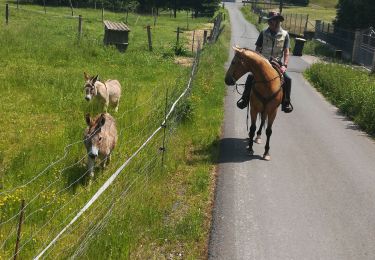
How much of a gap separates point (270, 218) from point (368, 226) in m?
1.55

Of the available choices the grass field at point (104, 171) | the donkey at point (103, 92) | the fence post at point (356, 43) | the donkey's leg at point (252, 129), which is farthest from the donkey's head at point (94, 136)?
the fence post at point (356, 43)

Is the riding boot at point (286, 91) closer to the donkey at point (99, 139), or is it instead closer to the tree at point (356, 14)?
the donkey at point (99, 139)

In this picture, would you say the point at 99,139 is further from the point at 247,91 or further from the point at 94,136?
the point at 247,91

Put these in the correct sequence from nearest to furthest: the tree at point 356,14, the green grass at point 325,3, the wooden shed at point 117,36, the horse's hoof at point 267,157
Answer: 1. the horse's hoof at point 267,157
2. the wooden shed at point 117,36
3. the tree at point 356,14
4. the green grass at point 325,3

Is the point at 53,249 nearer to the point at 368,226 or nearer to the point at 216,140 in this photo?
the point at 368,226

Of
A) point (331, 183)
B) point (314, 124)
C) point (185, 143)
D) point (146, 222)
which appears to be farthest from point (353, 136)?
point (146, 222)

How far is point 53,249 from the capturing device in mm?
5574

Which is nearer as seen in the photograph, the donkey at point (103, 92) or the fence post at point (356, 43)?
the donkey at point (103, 92)

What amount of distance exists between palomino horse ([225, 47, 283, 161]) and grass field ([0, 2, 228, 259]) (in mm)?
1564

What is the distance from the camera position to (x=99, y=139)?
25.1ft

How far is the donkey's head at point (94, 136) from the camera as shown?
24.1 ft

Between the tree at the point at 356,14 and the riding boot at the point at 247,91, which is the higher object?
the tree at the point at 356,14

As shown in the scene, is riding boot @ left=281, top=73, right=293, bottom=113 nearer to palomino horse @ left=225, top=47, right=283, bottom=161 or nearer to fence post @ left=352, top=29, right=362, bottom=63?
palomino horse @ left=225, top=47, right=283, bottom=161

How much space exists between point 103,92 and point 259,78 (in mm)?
4395
